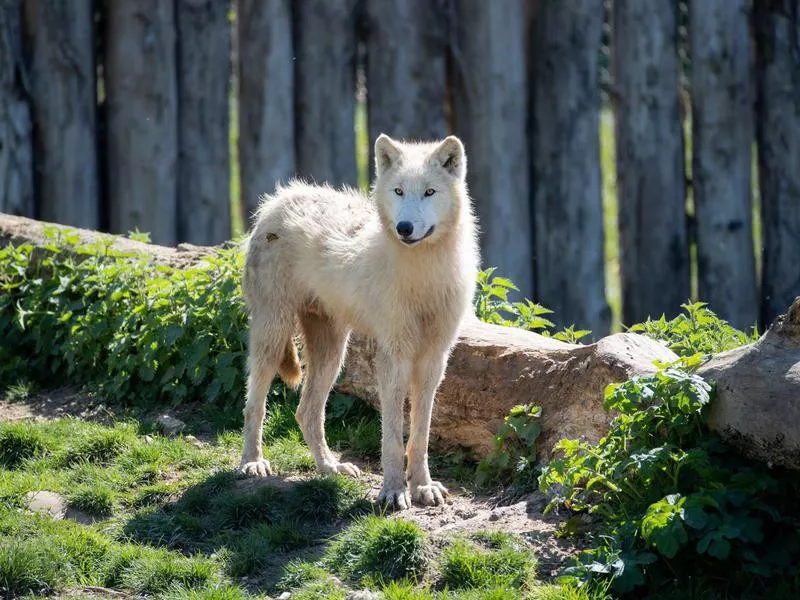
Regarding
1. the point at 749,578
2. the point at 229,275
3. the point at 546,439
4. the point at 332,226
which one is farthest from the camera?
the point at 229,275

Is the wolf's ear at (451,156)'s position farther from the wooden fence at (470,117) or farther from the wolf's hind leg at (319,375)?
the wooden fence at (470,117)

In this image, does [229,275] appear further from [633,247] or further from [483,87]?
[633,247]

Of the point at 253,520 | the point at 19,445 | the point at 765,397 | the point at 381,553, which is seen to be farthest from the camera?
the point at 19,445

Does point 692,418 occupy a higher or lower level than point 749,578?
higher

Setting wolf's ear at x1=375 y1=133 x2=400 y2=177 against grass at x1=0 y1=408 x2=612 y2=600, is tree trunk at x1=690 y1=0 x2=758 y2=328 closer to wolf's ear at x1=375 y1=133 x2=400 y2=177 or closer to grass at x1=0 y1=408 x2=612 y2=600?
wolf's ear at x1=375 y1=133 x2=400 y2=177

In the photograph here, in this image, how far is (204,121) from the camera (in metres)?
10.5

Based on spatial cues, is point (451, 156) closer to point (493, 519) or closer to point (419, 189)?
point (419, 189)

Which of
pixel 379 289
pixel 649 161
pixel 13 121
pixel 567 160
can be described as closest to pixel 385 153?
pixel 379 289

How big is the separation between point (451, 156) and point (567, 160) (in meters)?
3.86

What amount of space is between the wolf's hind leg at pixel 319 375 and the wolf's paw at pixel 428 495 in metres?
0.57

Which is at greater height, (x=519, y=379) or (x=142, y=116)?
(x=142, y=116)

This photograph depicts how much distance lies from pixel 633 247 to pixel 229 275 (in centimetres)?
378

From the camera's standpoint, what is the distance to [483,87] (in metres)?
10.4

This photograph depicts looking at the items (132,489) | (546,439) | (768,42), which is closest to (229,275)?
(132,489)
